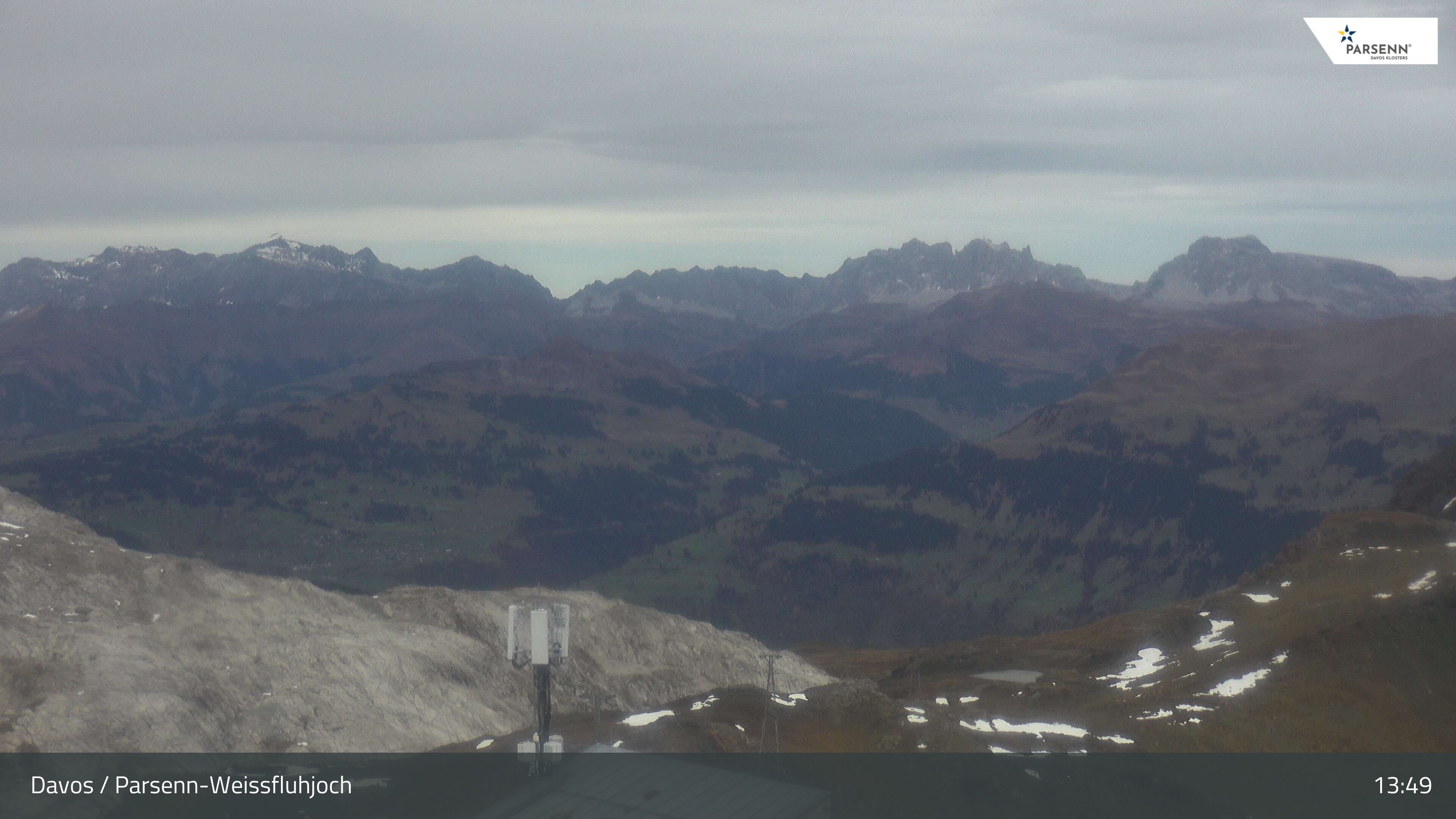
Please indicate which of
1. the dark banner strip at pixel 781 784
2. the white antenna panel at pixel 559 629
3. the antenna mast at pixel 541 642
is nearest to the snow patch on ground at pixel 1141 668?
the dark banner strip at pixel 781 784

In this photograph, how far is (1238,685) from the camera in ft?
317

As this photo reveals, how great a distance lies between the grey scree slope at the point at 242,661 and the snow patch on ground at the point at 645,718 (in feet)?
96.1

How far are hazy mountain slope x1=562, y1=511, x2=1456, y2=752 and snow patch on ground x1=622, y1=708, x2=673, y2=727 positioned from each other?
0.98m

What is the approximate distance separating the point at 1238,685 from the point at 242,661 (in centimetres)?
8645

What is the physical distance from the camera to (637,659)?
144m

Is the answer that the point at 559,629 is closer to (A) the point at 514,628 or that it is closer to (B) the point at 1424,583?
(A) the point at 514,628

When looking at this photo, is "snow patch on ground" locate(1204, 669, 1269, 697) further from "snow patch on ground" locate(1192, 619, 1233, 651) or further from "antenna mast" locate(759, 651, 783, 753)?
"antenna mast" locate(759, 651, 783, 753)

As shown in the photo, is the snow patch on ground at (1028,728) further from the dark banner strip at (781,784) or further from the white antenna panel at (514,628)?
the white antenna panel at (514,628)

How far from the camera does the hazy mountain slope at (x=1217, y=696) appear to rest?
84.3 meters

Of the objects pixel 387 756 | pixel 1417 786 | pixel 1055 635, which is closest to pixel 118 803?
pixel 387 756

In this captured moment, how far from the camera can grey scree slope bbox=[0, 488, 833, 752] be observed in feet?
306

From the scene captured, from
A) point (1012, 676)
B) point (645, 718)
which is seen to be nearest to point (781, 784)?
point (645, 718)

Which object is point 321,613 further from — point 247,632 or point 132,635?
point 132,635

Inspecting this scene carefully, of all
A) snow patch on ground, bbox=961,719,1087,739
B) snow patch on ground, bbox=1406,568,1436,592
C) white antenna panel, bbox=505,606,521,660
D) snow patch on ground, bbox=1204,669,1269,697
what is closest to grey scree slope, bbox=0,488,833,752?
snow patch on ground, bbox=961,719,1087,739
